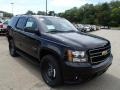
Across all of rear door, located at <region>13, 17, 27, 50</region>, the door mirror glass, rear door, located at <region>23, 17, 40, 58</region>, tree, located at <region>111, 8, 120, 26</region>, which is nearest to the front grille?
rear door, located at <region>23, 17, 40, 58</region>

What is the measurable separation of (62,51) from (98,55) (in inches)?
36.7

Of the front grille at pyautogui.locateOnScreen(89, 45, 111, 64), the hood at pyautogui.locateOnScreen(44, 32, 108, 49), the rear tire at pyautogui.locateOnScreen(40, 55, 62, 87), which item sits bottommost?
the rear tire at pyautogui.locateOnScreen(40, 55, 62, 87)

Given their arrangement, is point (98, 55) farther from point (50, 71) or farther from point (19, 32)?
point (19, 32)

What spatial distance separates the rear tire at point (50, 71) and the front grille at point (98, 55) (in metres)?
0.86

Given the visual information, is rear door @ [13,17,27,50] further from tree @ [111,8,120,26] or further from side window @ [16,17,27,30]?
tree @ [111,8,120,26]

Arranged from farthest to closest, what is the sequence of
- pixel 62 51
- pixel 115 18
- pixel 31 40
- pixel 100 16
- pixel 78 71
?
pixel 100 16, pixel 115 18, pixel 31 40, pixel 62 51, pixel 78 71

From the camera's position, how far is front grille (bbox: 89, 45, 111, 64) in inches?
A: 187

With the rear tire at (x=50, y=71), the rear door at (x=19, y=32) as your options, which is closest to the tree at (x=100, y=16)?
the rear door at (x=19, y=32)

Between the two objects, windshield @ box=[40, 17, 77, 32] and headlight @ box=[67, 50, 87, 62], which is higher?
windshield @ box=[40, 17, 77, 32]

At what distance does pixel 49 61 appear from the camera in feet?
17.1

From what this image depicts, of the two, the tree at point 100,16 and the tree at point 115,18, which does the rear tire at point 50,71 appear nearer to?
the tree at point 100,16

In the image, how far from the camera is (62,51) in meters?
4.73

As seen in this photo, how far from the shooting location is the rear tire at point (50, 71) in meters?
4.89

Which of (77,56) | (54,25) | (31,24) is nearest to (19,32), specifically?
(31,24)
